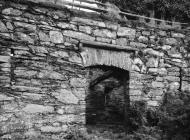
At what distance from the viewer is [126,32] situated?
15.8ft

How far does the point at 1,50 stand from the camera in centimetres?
371

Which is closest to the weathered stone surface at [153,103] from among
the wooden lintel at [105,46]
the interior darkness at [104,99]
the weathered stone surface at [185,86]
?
the weathered stone surface at [185,86]

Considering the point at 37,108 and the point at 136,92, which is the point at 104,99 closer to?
the point at 136,92

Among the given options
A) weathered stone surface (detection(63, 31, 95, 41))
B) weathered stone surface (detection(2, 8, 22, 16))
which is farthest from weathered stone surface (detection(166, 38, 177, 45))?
weathered stone surface (detection(2, 8, 22, 16))

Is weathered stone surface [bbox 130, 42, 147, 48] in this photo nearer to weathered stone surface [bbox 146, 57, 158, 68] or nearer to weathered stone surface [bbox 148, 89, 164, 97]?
weathered stone surface [bbox 146, 57, 158, 68]

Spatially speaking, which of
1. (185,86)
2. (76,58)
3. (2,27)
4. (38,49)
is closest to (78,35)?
(76,58)

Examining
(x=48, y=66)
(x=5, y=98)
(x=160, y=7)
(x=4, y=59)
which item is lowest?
(x=5, y=98)

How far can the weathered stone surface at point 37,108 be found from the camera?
151 inches

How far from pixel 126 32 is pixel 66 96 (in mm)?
2093

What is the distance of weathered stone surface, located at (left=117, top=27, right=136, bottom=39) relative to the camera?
4765mm

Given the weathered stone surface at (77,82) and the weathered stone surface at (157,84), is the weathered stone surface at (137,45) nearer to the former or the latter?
the weathered stone surface at (157,84)

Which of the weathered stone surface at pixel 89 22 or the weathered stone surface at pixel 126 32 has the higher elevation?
the weathered stone surface at pixel 89 22

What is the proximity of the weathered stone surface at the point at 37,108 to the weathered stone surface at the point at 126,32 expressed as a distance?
7.64 ft

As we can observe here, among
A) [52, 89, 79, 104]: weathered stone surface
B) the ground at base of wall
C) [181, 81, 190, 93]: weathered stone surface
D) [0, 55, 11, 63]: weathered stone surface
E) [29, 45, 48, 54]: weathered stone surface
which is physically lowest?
the ground at base of wall
